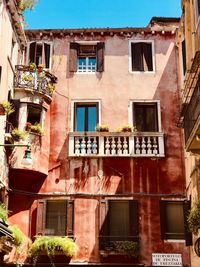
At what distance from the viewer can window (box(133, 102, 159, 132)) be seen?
64.0 feet

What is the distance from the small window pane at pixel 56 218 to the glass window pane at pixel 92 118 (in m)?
3.20

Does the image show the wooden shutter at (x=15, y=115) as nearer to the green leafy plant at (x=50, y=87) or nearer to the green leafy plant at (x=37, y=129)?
the green leafy plant at (x=37, y=129)

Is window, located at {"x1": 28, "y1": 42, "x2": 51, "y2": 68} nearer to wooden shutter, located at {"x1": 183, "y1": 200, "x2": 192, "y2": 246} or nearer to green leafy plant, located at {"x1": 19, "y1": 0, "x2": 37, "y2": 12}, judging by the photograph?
green leafy plant, located at {"x1": 19, "y1": 0, "x2": 37, "y2": 12}

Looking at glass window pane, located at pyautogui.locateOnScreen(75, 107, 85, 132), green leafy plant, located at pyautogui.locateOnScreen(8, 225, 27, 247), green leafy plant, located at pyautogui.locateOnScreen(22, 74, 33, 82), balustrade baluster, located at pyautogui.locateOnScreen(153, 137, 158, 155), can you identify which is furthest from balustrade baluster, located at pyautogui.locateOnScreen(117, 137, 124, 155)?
green leafy plant, located at pyautogui.locateOnScreen(8, 225, 27, 247)

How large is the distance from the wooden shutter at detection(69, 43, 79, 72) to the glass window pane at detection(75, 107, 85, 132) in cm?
170

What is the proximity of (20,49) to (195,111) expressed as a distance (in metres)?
9.58

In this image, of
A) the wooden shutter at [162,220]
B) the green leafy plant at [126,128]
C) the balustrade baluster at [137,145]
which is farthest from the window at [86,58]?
the wooden shutter at [162,220]

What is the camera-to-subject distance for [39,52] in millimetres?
20703

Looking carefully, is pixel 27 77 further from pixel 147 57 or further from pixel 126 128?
pixel 147 57

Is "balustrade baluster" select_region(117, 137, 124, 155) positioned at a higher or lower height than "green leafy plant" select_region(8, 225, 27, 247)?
higher

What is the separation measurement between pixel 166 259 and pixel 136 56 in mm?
8343

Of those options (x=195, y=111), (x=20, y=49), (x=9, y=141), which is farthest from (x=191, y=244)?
(x=20, y=49)

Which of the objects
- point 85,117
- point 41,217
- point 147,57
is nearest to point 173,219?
point 41,217

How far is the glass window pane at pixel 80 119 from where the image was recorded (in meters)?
19.5
